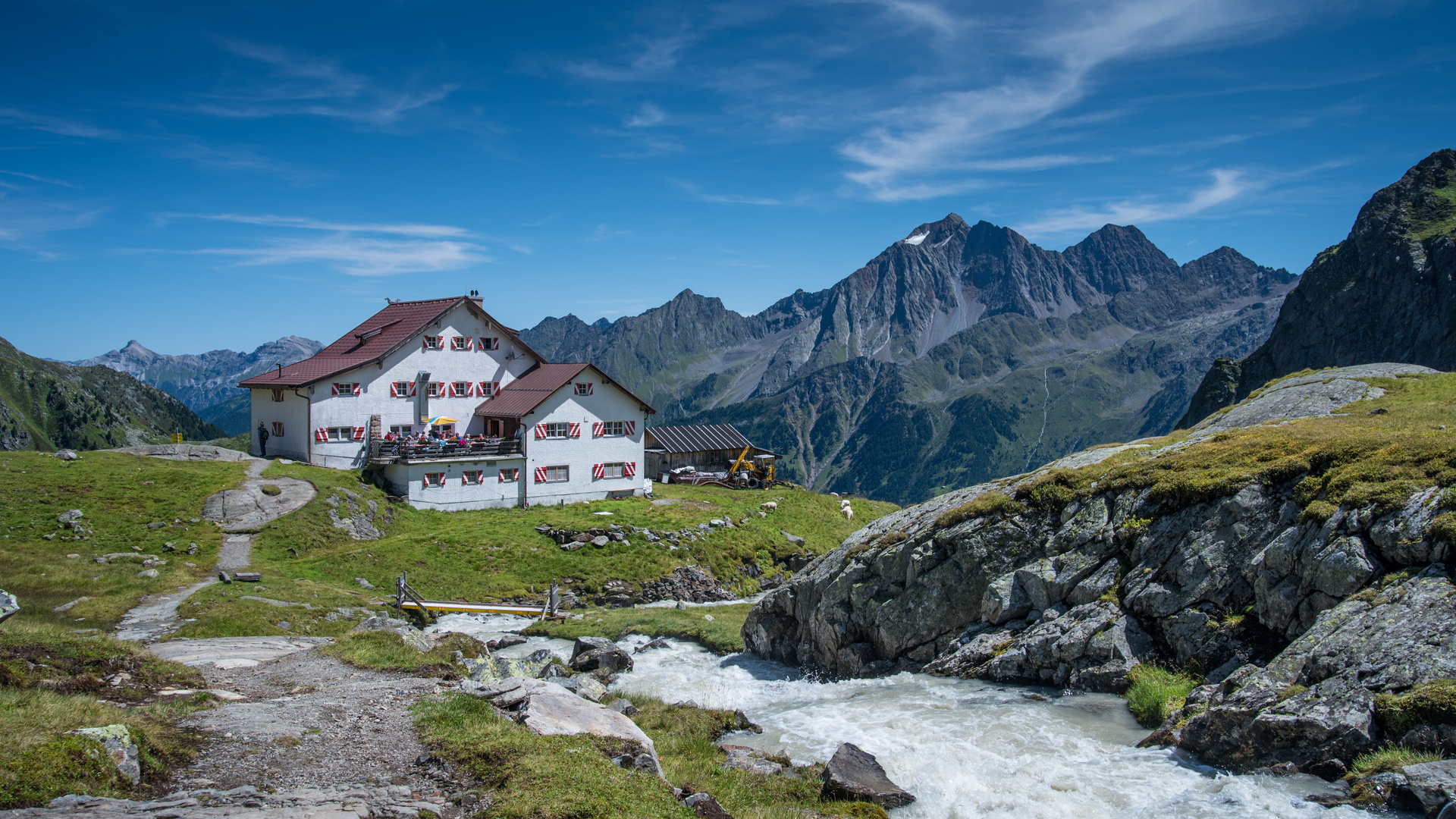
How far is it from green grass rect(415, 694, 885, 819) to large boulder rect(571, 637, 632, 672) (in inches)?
356

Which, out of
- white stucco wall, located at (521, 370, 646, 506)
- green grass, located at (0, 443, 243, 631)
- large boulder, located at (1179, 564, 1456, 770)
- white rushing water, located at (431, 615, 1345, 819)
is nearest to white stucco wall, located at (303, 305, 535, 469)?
green grass, located at (0, 443, 243, 631)

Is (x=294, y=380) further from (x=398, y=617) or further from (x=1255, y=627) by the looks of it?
(x=1255, y=627)

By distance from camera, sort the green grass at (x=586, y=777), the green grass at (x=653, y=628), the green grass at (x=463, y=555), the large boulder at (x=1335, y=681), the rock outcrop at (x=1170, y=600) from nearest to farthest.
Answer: the green grass at (x=586, y=777), the large boulder at (x=1335, y=681), the rock outcrop at (x=1170, y=600), the green grass at (x=463, y=555), the green grass at (x=653, y=628)

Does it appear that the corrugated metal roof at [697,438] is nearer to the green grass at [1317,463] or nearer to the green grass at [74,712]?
the green grass at [1317,463]

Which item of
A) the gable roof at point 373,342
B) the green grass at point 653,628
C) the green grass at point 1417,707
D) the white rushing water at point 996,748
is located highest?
the gable roof at point 373,342

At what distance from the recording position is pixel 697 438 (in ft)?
247

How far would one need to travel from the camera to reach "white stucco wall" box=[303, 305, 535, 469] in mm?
55281

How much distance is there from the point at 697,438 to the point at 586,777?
6302cm

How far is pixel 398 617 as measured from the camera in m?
32.7

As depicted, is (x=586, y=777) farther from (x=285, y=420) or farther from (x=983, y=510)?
(x=285, y=420)

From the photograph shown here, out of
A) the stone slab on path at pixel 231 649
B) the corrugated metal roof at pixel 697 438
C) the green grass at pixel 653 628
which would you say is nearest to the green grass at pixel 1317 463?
the green grass at pixel 653 628

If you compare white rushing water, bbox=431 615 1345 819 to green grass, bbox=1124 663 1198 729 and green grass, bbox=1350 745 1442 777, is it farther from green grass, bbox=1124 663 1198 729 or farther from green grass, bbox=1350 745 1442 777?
green grass, bbox=1350 745 1442 777

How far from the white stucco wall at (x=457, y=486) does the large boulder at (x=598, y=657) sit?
30764 mm

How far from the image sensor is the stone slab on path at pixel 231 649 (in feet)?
70.6
